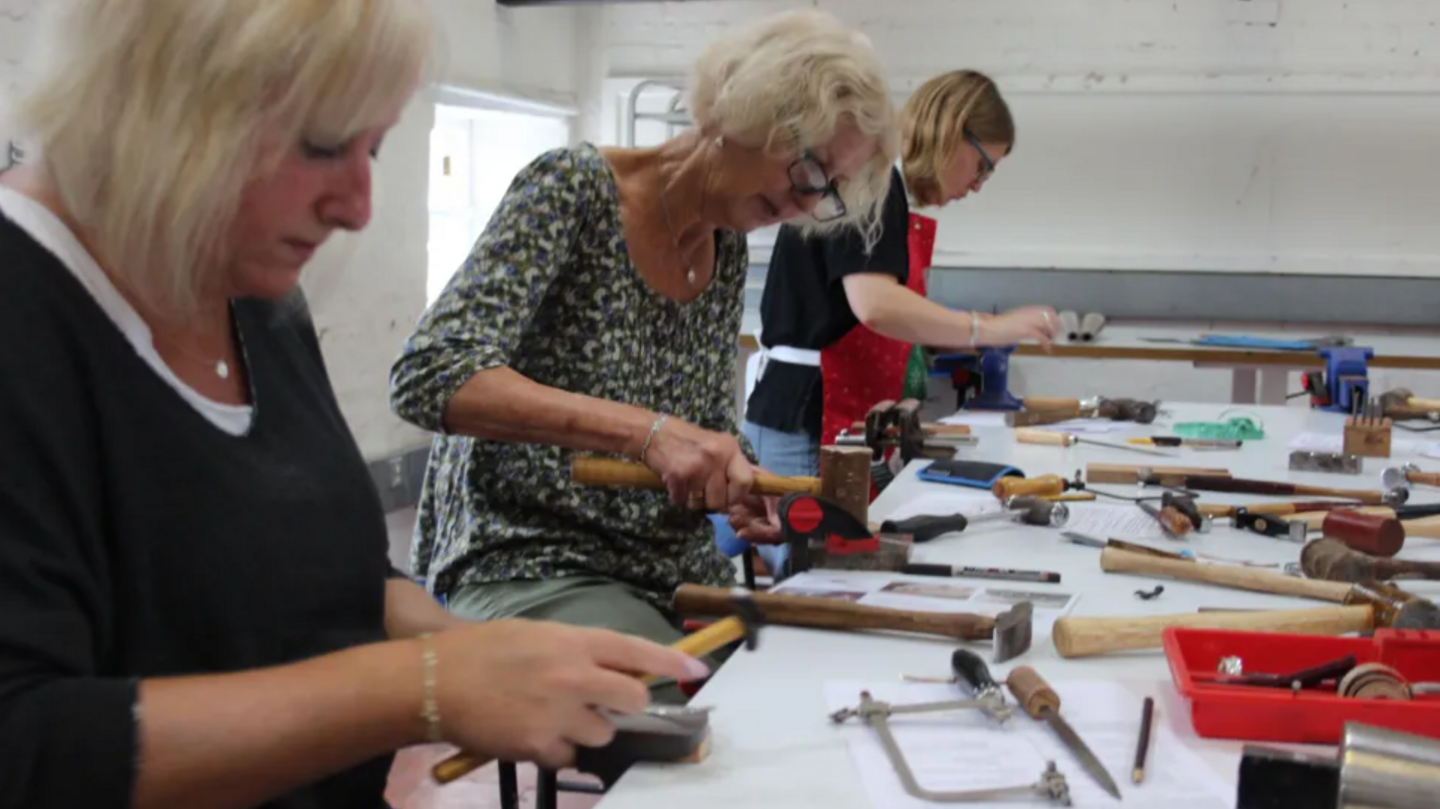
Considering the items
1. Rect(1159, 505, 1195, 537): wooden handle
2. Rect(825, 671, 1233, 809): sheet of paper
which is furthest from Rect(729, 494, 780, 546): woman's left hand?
Rect(825, 671, 1233, 809): sheet of paper

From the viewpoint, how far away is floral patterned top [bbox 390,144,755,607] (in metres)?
1.94

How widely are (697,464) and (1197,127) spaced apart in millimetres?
5365

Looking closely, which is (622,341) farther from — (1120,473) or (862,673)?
(1120,473)

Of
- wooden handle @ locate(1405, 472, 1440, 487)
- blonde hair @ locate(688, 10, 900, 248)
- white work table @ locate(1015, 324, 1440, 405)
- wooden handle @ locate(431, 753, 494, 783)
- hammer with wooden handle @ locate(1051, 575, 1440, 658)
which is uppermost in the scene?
blonde hair @ locate(688, 10, 900, 248)

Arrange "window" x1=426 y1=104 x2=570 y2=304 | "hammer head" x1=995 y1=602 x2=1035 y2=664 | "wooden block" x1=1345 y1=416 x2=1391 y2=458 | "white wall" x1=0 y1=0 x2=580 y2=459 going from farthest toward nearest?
1. "window" x1=426 y1=104 x2=570 y2=304
2. "white wall" x1=0 y1=0 x2=580 y2=459
3. "wooden block" x1=1345 y1=416 x2=1391 y2=458
4. "hammer head" x1=995 y1=602 x2=1035 y2=664

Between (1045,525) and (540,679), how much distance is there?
4.99 ft

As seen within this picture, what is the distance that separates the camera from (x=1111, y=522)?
247cm

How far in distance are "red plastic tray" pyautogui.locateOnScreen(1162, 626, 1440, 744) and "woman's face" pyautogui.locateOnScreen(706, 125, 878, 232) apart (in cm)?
99

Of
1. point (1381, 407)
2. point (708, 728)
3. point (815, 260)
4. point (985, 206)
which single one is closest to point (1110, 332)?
point (985, 206)

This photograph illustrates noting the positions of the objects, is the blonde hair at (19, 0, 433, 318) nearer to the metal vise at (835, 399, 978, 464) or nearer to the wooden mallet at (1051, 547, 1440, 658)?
the wooden mallet at (1051, 547, 1440, 658)

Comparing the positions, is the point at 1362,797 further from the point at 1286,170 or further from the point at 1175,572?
the point at 1286,170

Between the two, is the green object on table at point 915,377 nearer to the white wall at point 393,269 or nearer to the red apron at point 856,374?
the red apron at point 856,374

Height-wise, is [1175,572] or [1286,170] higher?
[1286,170]

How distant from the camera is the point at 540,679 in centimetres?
109
